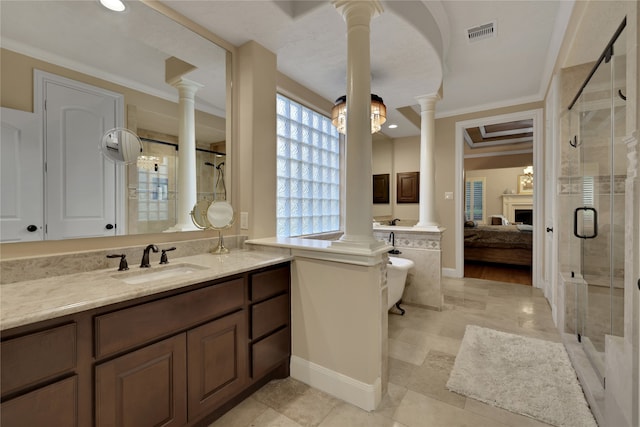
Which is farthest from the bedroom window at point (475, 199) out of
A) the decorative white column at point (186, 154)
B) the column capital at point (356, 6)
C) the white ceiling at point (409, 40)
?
the decorative white column at point (186, 154)

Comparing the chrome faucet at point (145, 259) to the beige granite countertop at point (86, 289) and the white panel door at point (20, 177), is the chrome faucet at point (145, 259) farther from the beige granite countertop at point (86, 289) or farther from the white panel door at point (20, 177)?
the white panel door at point (20, 177)

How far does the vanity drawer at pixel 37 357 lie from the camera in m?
0.88

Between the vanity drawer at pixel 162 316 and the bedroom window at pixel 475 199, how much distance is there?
9.33 m

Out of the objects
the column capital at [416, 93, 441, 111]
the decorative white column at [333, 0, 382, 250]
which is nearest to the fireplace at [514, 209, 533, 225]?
the column capital at [416, 93, 441, 111]

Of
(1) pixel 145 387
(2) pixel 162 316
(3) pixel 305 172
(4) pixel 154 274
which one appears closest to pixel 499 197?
(3) pixel 305 172

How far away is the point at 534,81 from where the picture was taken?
3.59m

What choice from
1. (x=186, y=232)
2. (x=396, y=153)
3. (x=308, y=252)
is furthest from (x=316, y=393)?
(x=396, y=153)

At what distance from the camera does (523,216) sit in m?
8.65

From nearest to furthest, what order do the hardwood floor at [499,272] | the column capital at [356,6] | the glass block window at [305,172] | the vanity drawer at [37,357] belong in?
the vanity drawer at [37,357]
the column capital at [356,6]
the glass block window at [305,172]
the hardwood floor at [499,272]

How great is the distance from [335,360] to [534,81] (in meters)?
4.18

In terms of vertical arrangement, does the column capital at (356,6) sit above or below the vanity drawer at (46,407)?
above

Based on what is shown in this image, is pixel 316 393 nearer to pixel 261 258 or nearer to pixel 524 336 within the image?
pixel 261 258

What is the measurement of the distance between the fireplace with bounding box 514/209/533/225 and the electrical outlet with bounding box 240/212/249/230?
30.6 feet

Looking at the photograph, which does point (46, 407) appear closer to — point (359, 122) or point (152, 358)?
point (152, 358)
